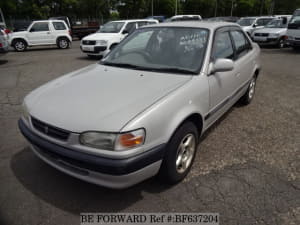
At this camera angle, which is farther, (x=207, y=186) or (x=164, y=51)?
(x=164, y=51)

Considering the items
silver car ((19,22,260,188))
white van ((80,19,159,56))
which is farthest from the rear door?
white van ((80,19,159,56))

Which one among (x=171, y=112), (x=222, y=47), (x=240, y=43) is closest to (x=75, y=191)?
(x=171, y=112)

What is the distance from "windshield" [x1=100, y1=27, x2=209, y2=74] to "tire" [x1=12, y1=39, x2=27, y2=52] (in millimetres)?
12327

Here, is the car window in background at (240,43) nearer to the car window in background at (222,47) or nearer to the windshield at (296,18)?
the car window in background at (222,47)

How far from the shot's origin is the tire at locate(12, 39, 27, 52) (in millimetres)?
13123

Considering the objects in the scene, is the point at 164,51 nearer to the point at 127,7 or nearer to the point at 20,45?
the point at 20,45

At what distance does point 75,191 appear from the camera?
95.4 inches

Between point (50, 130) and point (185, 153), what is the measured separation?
A: 142cm

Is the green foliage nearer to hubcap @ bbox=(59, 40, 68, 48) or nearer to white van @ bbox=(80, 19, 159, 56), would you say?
hubcap @ bbox=(59, 40, 68, 48)

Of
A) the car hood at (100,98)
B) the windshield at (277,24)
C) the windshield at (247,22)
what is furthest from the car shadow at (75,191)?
the windshield at (247,22)

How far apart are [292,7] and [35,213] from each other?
60.1m

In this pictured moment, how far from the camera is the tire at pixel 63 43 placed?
46.3 feet

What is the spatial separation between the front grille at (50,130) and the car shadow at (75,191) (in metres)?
0.70

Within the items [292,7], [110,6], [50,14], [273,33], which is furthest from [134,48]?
[292,7]
